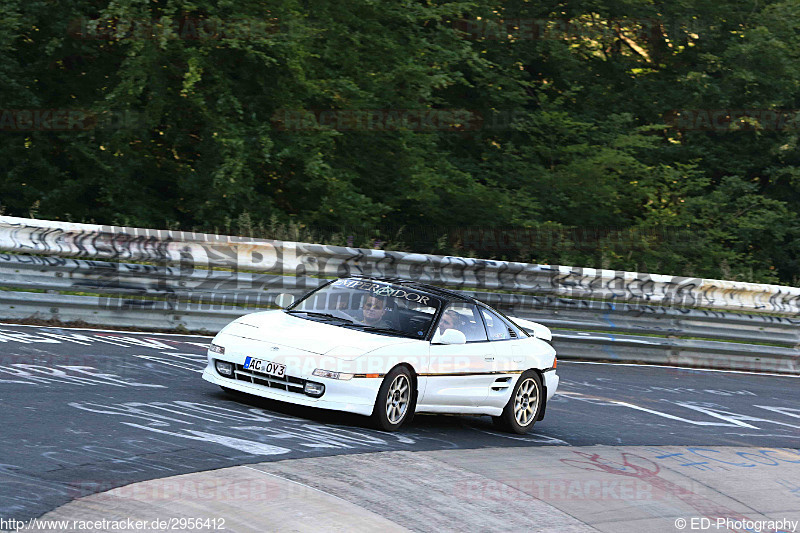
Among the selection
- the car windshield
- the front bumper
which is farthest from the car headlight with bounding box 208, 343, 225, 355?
the car windshield

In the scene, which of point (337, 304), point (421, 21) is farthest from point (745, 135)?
point (337, 304)

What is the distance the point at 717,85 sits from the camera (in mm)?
24469

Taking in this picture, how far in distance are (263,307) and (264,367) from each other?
15.8ft

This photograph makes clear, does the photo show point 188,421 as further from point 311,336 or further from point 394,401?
point 394,401

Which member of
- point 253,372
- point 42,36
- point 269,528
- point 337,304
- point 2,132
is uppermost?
point 42,36

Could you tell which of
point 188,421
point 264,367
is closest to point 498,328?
point 264,367

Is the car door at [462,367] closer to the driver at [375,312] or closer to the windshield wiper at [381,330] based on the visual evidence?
the windshield wiper at [381,330]

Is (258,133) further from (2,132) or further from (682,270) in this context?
(682,270)

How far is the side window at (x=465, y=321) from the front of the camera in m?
9.86

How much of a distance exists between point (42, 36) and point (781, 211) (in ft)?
52.3

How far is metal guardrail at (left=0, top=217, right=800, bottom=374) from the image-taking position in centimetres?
1222

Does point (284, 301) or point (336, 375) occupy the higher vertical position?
point (284, 301)

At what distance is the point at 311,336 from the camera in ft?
29.7

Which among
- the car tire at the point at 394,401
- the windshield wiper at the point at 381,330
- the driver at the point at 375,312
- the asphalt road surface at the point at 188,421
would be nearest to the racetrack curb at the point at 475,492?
the asphalt road surface at the point at 188,421
